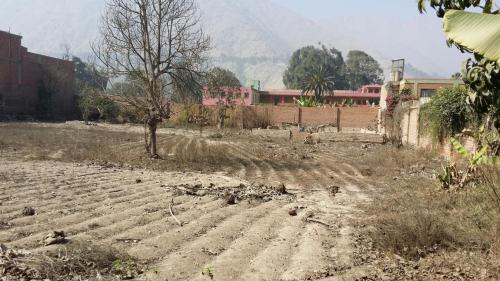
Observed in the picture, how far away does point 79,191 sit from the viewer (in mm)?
9398

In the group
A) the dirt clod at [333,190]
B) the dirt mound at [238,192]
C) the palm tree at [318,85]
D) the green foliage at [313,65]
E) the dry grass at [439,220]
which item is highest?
the green foliage at [313,65]

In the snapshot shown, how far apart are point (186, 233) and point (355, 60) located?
345 feet

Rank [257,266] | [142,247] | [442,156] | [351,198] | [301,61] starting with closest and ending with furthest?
[257,266], [142,247], [351,198], [442,156], [301,61]

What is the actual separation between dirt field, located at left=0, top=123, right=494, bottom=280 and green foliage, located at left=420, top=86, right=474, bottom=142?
3264mm

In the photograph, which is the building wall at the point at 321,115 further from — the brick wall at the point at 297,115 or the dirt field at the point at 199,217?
the dirt field at the point at 199,217

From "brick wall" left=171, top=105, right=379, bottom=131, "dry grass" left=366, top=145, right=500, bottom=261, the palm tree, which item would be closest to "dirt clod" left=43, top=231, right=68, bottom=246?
"dry grass" left=366, top=145, right=500, bottom=261

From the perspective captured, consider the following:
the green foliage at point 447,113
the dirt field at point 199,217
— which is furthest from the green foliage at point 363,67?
the dirt field at point 199,217

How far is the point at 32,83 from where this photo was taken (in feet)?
155

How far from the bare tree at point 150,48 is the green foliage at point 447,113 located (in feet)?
27.0

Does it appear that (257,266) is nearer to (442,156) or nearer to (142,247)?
(142,247)

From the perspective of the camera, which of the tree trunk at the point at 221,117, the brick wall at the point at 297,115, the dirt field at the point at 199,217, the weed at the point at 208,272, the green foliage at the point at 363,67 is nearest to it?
the weed at the point at 208,272

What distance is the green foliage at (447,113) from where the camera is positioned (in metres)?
15.7

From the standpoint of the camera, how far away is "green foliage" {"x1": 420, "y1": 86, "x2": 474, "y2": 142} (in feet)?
51.6

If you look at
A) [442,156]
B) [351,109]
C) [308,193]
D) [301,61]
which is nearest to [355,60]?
[301,61]
